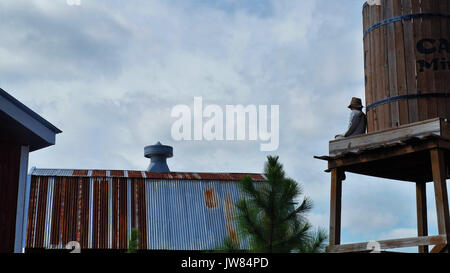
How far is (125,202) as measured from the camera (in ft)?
78.7

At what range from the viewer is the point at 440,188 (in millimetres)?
12711

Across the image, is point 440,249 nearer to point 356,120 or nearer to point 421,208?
point 356,120

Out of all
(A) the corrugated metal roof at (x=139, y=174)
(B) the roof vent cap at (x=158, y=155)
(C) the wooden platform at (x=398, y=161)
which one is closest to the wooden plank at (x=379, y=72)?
(C) the wooden platform at (x=398, y=161)

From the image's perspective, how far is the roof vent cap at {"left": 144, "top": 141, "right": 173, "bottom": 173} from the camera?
29.2m

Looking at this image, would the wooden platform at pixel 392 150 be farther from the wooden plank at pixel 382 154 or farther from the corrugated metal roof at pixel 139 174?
the corrugated metal roof at pixel 139 174

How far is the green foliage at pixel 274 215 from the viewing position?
47.2 ft

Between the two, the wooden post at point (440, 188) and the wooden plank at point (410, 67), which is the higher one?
the wooden plank at point (410, 67)

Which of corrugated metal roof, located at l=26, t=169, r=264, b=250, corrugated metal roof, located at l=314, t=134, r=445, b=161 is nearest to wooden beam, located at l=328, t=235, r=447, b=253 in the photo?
corrugated metal roof, located at l=314, t=134, r=445, b=161

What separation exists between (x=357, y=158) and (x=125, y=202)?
1187cm

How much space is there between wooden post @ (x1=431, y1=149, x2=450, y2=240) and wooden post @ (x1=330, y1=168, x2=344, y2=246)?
2.27 meters
